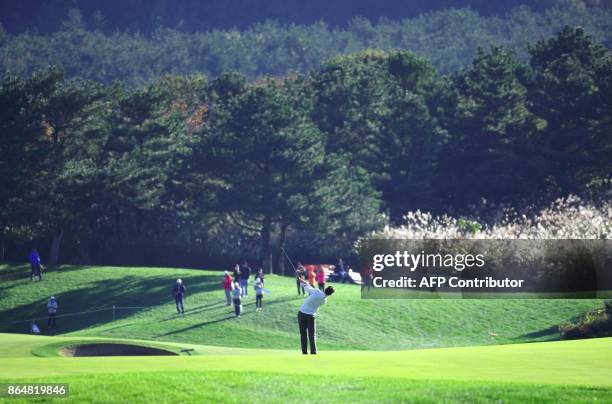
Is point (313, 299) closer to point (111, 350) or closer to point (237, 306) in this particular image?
point (111, 350)

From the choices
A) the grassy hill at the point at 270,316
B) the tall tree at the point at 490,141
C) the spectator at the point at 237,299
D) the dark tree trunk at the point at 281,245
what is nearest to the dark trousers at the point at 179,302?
the grassy hill at the point at 270,316

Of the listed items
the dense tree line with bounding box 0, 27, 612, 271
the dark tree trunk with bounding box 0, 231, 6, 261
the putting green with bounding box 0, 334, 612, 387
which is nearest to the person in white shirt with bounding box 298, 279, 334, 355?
the putting green with bounding box 0, 334, 612, 387

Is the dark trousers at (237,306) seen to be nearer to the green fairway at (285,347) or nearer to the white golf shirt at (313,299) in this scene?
the green fairway at (285,347)

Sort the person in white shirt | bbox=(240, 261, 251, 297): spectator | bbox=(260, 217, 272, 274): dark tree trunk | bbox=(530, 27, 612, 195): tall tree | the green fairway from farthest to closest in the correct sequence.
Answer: bbox=(530, 27, 612, 195): tall tree → bbox=(260, 217, 272, 274): dark tree trunk → bbox=(240, 261, 251, 297): spectator → the person in white shirt → the green fairway

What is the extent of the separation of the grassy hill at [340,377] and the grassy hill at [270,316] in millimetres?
26757

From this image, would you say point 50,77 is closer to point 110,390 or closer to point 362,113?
point 362,113

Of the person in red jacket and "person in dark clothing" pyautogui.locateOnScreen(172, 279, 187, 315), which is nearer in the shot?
"person in dark clothing" pyautogui.locateOnScreen(172, 279, 187, 315)

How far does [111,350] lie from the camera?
4862 cm

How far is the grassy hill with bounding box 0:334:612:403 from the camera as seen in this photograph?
2511 centimetres

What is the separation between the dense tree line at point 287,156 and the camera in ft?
290

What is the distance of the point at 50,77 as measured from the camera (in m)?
89.1

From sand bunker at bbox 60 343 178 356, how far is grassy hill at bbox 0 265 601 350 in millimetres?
10374

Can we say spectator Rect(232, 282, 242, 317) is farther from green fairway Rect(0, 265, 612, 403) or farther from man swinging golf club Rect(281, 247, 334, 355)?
man swinging golf club Rect(281, 247, 334, 355)

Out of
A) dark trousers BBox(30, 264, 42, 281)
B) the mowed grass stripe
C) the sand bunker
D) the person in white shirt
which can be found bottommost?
the mowed grass stripe
